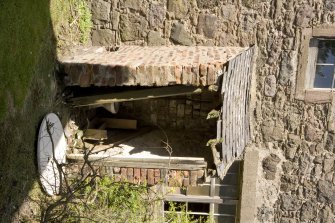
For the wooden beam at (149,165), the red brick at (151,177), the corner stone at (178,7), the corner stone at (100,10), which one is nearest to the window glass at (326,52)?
the corner stone at (178,7)

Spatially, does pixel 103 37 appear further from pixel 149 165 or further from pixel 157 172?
pixel 157 172

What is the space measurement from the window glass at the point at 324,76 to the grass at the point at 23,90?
3.66m

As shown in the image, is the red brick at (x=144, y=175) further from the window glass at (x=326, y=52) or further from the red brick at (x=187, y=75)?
the window glass at (x=326, y=52)

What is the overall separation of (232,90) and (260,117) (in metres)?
1.35

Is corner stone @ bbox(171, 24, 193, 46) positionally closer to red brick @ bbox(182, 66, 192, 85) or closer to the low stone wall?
red brick @ bbox(182, 66, 192, 85)

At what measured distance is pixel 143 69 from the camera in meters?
4.65

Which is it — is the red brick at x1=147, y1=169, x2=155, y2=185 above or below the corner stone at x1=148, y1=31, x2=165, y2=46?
below

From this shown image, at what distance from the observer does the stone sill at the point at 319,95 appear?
5703 mm

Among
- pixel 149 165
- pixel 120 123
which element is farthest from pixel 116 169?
pixel 120 123

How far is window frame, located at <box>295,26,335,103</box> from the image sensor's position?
218 inches

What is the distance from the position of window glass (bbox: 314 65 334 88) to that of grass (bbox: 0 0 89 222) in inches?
144

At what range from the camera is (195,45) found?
593 cm

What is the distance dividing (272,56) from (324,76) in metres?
0.81

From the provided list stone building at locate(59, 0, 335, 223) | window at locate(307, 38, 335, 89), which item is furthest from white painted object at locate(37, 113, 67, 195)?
window at locate(307, 38, 335, 89)
